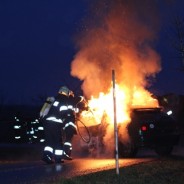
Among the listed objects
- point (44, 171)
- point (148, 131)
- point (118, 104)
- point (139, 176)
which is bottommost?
point (139, 176)

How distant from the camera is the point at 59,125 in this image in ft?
50.4

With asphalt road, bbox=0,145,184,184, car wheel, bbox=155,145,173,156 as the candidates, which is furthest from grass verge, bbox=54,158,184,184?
car wheel, bbox=155,145,173,156

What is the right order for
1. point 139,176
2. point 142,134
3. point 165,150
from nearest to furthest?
1. point 139,176
2. point 142,134
3. point 165,150

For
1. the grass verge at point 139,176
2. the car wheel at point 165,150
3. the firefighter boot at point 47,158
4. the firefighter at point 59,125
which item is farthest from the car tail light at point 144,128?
the grass verge at point 139,176

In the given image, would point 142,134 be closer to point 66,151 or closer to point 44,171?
point 66,151

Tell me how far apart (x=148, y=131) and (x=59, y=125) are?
3.03 meters

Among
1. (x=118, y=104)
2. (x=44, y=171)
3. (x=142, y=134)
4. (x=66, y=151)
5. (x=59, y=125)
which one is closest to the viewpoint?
(x=44, y=171)

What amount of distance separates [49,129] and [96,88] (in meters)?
5.84

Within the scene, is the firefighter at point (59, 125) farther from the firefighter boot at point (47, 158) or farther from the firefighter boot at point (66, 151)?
the firefighter boot at point (66, 151)

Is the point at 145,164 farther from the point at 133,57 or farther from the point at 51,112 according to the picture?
the point at 133,57

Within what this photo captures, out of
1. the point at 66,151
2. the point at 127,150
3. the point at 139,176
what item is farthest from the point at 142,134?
the point at 139,176

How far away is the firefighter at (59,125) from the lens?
49.6ft

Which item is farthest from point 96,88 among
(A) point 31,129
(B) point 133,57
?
(A) point 31,129

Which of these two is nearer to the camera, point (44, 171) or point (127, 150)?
point (44, 171)
